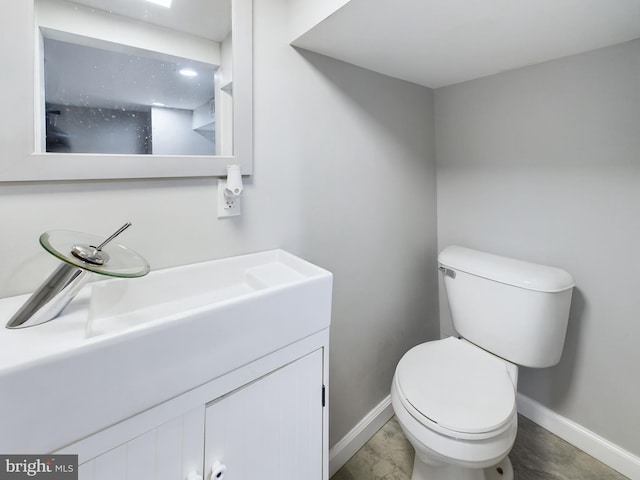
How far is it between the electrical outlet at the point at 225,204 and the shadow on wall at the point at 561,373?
1.55 meters

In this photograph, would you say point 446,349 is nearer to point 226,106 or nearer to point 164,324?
point 164,324

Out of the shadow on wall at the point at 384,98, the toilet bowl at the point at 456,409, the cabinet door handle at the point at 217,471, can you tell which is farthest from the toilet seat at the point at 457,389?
the shadow on wall at the point at 384,98

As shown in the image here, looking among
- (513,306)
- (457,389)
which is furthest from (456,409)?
(513,306)

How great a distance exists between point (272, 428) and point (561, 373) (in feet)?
4.89

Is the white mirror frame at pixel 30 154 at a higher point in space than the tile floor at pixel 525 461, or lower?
higher

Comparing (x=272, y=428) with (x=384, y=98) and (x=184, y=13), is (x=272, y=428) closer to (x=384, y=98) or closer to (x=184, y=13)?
(x=184, y=13)

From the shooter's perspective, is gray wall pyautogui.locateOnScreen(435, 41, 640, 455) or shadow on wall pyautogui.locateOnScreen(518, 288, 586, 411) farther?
shadow on wall pyautogui.locateOnScreen(518, 288, 586, 411)

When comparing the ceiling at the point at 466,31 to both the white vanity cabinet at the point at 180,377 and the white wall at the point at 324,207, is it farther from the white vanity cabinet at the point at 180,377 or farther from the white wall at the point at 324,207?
the white vanity cabinet at the point at 180,377

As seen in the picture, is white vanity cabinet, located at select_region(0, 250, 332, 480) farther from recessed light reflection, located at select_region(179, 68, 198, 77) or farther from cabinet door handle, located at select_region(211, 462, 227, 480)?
recessed light reflection, located at select_region(179, 68, 198, 77)

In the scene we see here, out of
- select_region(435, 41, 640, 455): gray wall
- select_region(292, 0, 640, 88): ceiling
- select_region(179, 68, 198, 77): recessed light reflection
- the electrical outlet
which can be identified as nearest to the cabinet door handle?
the electrical outlet

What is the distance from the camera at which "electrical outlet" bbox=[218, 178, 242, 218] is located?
0.95 m

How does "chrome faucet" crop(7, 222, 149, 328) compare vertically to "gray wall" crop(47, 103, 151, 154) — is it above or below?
below

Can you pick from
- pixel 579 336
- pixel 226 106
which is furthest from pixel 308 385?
pixel 579 336

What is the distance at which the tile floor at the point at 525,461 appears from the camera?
130 cm
